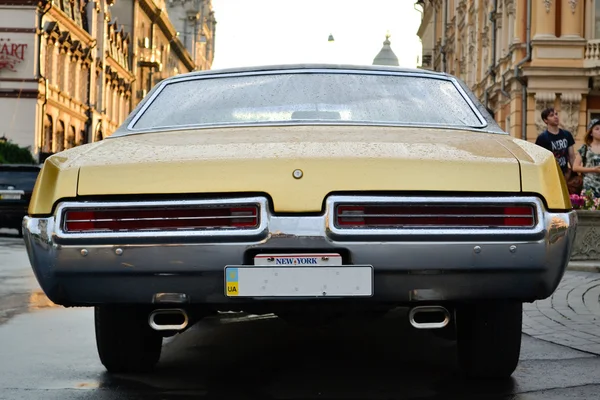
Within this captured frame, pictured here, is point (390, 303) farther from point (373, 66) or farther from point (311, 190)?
point (373, 66)

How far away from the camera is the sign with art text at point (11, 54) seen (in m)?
38.8

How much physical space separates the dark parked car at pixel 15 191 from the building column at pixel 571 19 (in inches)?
583

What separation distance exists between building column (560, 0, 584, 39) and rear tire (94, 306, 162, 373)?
79.7 feet

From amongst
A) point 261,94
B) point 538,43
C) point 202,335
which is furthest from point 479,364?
point 538,43

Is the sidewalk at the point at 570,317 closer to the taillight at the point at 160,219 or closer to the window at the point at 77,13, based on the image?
the taillight at the point at 160,219

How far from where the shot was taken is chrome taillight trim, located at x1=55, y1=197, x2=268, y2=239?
380 cm

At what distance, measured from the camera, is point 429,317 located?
4.19m

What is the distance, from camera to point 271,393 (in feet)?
14.6

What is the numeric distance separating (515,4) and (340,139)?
26379 millimetres

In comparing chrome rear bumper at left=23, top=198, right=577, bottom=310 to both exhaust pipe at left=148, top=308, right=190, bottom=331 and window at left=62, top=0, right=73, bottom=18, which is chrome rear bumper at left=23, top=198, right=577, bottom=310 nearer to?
exhaust pipe at left=148, top=308, right=190, bottom=331

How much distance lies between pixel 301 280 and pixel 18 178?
1745 centimetres

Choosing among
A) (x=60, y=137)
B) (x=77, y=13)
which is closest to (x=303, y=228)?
(x=60, y=137)

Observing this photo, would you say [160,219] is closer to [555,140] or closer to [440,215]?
[440,215]

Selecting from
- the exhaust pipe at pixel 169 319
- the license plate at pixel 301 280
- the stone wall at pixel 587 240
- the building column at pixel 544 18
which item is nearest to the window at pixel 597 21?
the building column at pixel 544 18
